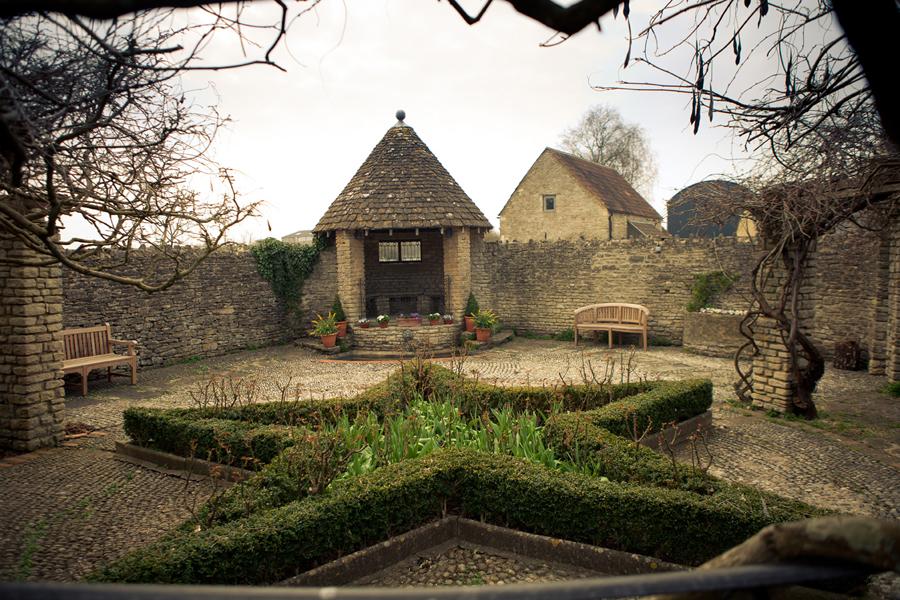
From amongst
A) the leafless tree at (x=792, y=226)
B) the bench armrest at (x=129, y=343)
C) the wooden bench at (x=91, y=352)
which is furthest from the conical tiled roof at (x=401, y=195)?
the leafless tree at (x=792, y=226)

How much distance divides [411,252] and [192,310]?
7436 mm

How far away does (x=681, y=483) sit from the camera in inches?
202

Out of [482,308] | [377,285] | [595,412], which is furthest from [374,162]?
[595,412]

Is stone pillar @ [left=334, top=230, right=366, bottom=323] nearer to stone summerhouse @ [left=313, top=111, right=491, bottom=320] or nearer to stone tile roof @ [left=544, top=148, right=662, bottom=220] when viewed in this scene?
stone summerhouse @ [left=313, top=111, right=491, bottom=320]

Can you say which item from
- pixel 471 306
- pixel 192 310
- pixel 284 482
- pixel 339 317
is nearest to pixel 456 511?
pixel 284 482

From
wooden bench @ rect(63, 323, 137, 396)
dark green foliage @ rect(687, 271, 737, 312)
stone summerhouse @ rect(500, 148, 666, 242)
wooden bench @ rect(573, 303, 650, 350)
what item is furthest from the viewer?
stone summerhouse @ rect(500, 148, 666, 242)

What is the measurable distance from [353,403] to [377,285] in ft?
39.9

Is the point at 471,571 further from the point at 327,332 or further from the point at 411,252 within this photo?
the point at 411,252

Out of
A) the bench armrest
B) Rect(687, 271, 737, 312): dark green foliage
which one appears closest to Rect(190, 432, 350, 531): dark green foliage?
the bench armrest

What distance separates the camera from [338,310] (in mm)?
16516

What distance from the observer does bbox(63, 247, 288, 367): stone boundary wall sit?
12320 millimetres

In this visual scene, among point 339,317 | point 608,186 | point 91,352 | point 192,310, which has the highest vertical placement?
point 608,186

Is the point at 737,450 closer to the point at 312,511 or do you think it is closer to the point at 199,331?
the point at 312,511

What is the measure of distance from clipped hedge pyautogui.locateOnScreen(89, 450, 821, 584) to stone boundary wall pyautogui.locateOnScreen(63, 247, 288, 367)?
31.7ft
